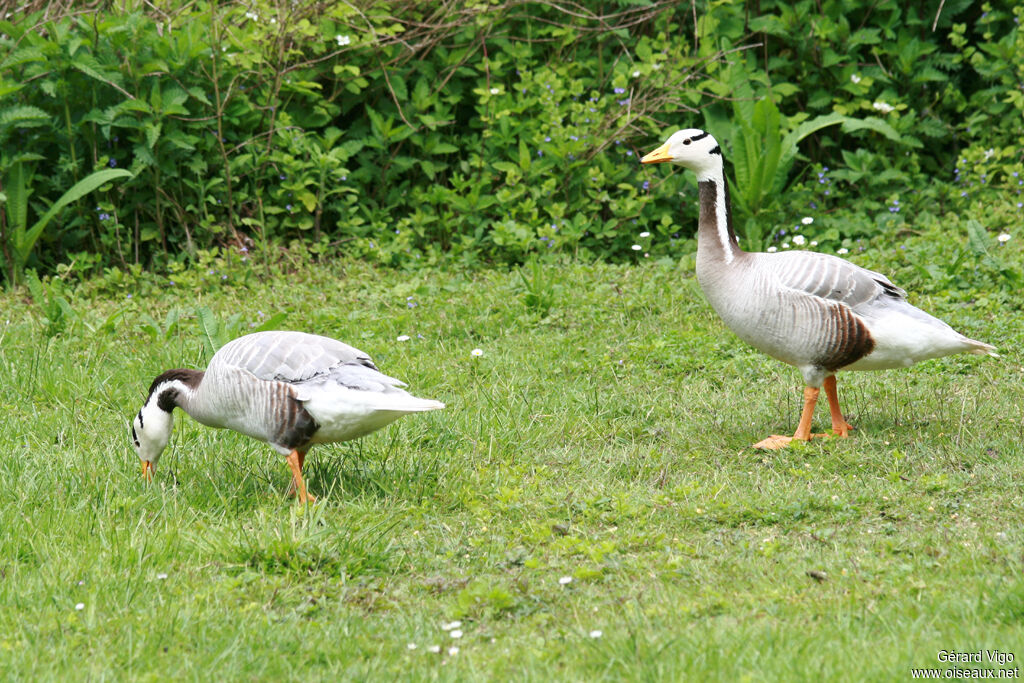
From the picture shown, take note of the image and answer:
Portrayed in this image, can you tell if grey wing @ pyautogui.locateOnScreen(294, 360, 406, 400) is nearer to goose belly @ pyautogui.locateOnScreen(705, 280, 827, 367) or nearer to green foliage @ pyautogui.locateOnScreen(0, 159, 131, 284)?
goose belly @ pyautogui.locateOnScreen(705, 280, 827, 367)

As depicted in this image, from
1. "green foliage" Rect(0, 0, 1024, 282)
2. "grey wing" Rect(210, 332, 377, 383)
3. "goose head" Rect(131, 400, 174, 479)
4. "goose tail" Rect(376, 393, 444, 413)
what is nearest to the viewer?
"goose tail" Rect(376, 393, 444, 413)

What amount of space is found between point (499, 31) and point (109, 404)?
18.1 feet

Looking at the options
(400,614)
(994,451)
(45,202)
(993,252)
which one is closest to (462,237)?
(45,202)

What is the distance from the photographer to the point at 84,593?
413 centimetres

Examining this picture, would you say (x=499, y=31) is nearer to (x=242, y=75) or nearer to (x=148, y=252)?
(x=242, y=75)

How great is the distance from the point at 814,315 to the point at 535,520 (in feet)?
6.29

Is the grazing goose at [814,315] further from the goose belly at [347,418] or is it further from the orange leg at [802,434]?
the goose belly at [347,418]

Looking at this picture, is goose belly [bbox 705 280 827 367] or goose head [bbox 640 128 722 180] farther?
goose head [bbox 640 128 722 180]

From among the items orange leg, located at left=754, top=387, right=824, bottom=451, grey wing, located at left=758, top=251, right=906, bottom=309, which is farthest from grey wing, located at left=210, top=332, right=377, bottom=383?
grey wing, located at left=758, top=251, right=906, bottom=309

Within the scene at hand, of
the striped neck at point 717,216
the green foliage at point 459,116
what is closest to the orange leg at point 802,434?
the striped neck at point 717,216

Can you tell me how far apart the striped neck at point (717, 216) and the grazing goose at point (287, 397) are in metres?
2.07

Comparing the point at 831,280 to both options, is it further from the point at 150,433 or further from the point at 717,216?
the point at 150,433

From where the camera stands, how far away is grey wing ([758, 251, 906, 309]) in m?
5.82

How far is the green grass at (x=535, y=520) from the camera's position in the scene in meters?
3.71
